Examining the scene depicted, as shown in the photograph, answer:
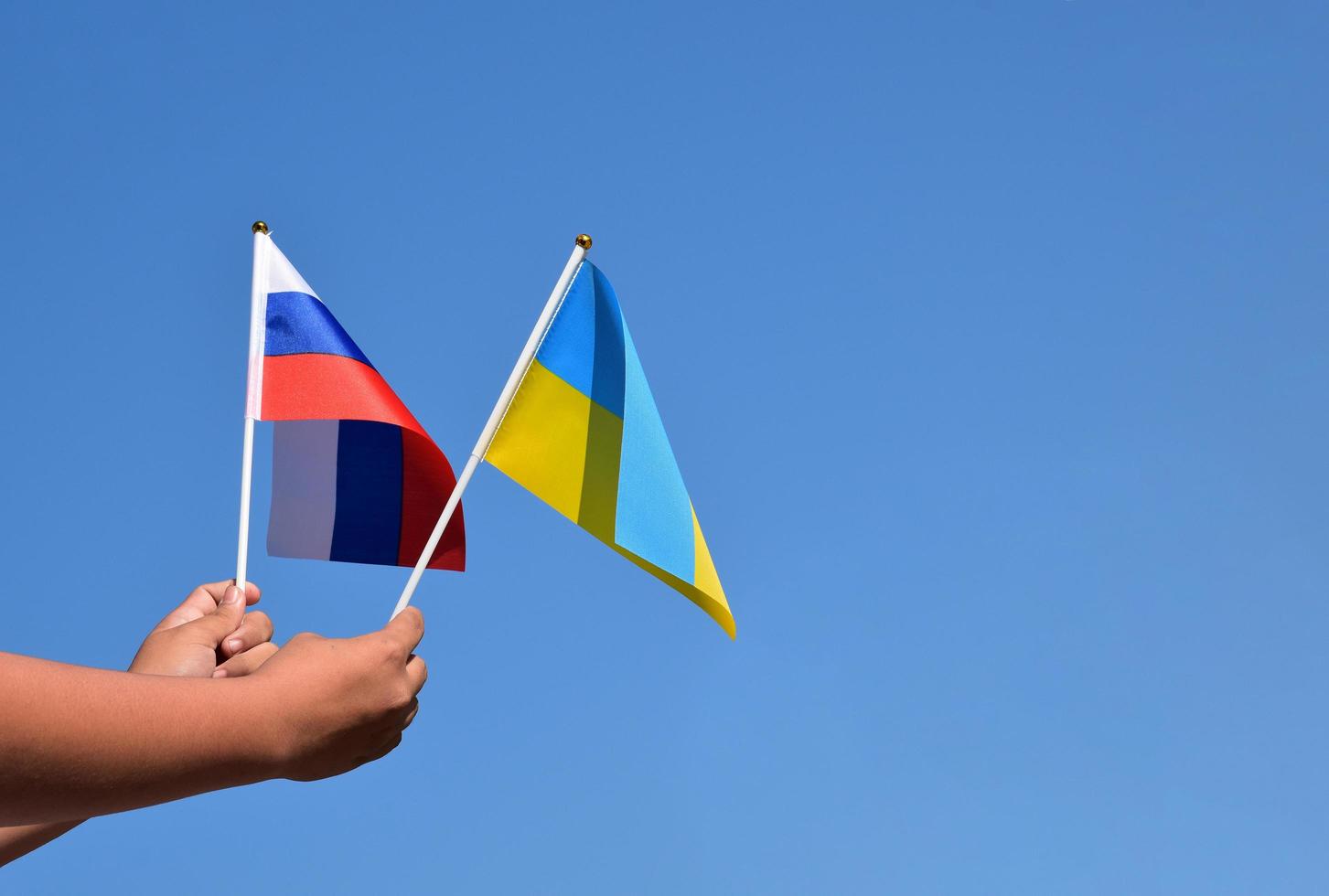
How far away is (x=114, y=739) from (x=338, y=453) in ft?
18.3

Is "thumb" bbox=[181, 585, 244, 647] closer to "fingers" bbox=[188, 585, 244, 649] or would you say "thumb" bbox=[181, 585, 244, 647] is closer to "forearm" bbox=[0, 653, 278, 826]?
"fingers" bbox=[188, 585, 244, 649]

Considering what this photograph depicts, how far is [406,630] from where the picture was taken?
8.95 ft

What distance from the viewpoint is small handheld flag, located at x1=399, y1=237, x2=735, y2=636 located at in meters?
5.98

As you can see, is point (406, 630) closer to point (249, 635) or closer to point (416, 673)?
point (416, 673)

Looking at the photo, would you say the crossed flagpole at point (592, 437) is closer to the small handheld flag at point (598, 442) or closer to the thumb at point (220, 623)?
the small handheld flag at point (598, 442)

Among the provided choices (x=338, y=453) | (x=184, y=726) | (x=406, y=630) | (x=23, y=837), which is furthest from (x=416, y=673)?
(x=338, y=453)

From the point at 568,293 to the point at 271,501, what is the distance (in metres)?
2.08

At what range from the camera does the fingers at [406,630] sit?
264 cm

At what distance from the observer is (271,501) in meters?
7.14

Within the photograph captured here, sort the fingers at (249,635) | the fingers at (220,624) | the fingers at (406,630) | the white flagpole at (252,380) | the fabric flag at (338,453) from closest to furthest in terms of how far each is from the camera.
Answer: the fingers at (406,630), the fingers at (220,624), the fingers at (249,635), the white flagpole at (252,380), the fabric flag at (338,453)

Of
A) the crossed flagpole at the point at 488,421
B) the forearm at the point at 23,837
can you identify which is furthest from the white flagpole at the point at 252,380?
the forearm at the point at 23,837

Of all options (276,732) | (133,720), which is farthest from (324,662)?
(133,720)

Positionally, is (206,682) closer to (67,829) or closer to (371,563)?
(67,829)

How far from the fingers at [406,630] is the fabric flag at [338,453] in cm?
403
